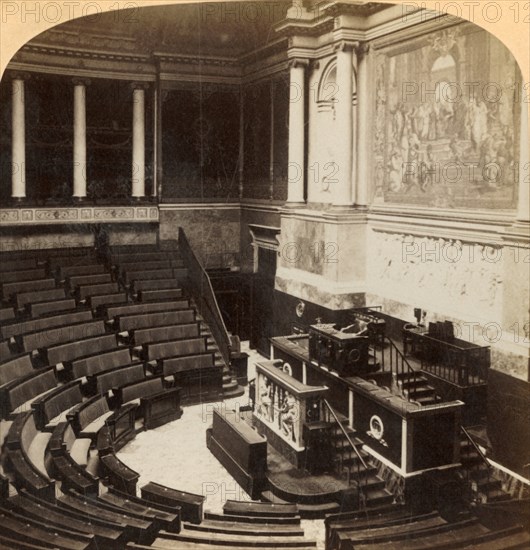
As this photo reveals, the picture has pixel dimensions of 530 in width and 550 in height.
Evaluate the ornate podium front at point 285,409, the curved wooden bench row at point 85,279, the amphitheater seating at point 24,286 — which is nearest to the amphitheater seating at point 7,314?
the amphitheater seating at point 24,286

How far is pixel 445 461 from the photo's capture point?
29.9 ft

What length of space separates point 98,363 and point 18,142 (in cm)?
784

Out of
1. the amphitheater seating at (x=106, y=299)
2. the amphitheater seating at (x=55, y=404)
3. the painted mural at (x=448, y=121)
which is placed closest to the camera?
the amphitheater seating at (x=55, y=404)

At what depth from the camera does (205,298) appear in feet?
51.5

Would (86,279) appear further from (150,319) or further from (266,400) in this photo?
(266,400)

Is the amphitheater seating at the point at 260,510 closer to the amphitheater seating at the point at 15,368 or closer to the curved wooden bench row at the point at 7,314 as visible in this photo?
the amphitheater seating at the point at 15,368

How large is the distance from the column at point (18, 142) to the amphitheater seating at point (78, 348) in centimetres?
640

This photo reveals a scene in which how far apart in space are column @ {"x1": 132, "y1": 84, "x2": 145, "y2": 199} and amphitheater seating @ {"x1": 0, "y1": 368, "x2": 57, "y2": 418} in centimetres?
847

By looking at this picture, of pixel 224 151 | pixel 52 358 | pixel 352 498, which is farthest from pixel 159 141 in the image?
pixel 352 498

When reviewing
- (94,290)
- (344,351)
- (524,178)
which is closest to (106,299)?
(94,290)

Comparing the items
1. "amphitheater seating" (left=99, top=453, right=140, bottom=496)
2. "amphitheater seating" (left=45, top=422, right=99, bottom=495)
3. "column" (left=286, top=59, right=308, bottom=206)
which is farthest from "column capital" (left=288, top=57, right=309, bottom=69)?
"amphitheater seating" (left=99, top=453, right=140, bottom=496)

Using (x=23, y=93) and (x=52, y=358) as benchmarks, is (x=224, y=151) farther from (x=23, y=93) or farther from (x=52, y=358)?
(x=52, y=358)

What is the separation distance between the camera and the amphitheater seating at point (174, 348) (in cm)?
1287

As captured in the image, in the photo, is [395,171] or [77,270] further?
[77,270]
